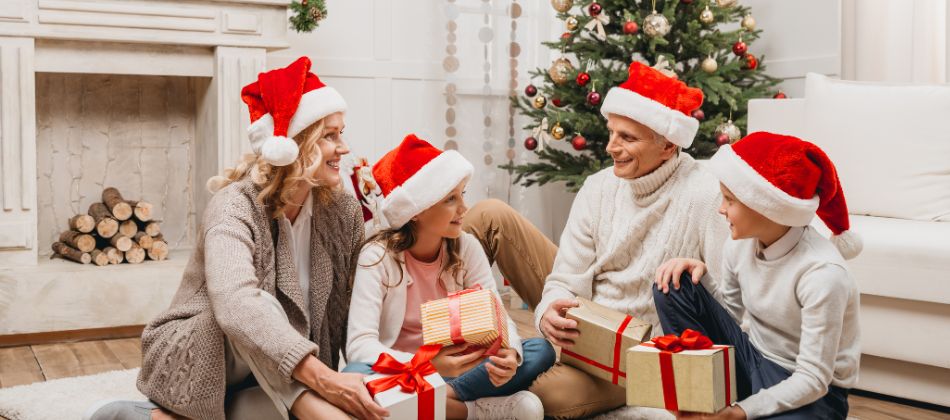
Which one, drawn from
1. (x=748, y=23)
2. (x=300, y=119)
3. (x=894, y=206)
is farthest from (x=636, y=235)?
(x=748, y=23)

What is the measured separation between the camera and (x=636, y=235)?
87.4 inches

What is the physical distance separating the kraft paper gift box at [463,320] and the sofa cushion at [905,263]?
105 centimetres

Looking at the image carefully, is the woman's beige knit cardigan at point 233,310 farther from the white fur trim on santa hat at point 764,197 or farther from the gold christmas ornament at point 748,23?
the gold christmas ornament at point 748,23

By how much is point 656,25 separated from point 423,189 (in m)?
1.94

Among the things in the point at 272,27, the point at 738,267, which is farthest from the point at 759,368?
the point at 272,27

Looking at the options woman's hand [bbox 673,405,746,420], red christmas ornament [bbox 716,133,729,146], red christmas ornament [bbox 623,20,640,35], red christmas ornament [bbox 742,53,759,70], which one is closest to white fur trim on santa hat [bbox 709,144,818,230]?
woman's hand [bbox 673,405,746,420]

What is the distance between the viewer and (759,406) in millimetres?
1764

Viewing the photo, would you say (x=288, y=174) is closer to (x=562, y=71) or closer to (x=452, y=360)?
(x=452, y=360)

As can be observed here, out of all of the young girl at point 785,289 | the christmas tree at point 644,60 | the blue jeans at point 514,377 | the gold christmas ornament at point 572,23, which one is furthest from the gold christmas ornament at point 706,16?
the blue jeans at point 514,377

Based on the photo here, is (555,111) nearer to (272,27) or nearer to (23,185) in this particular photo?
(272,27)

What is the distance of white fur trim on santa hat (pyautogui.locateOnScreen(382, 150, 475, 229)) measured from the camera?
A: 6.88 feet

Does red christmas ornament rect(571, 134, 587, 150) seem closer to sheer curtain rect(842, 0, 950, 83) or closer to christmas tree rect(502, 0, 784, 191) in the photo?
christmas tree rect(502, 0, 784, 191)

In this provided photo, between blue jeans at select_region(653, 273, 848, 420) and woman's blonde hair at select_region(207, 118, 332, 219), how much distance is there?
84cm

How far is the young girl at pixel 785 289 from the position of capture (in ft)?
5.72
